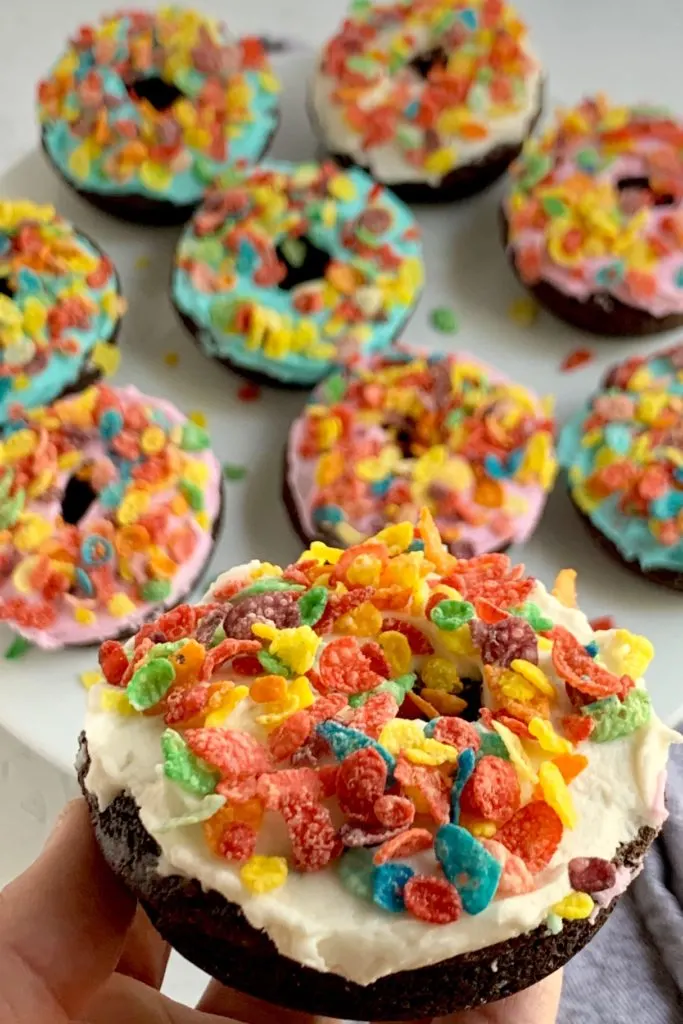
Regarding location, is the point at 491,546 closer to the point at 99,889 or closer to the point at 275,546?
the point at 275,546

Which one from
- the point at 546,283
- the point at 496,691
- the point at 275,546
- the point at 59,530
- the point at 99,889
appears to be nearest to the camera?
the point at 496,691

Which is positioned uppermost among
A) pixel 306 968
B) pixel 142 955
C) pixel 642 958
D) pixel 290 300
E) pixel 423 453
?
pixel 306 968

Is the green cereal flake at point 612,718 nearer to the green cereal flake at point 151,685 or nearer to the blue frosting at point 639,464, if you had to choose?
the green cereal flake at point 151,685

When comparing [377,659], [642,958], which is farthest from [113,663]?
[642,958]

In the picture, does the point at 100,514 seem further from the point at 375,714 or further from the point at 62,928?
the point at 375,714

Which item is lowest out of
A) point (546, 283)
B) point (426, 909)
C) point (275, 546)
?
point (275, 546)


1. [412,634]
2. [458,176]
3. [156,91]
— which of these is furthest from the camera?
[156,91]

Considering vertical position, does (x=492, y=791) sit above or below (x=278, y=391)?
above

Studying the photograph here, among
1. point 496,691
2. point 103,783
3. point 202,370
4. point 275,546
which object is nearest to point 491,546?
point 275,546
